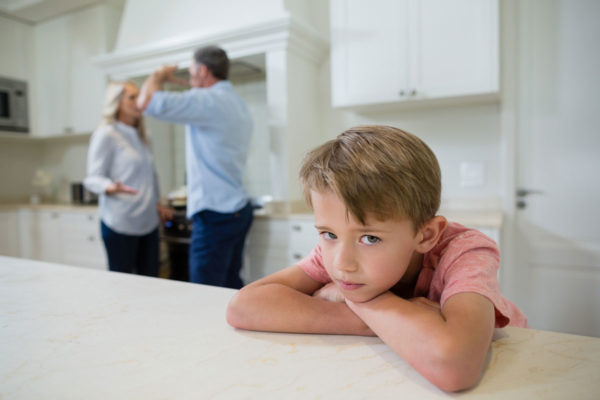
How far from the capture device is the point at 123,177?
2.46 m

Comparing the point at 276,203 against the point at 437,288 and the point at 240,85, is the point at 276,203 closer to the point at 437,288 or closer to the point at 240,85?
the point at 240,85

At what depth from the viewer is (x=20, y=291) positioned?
0.85m

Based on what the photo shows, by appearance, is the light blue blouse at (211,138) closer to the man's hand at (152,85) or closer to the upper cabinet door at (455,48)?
the man's hand at (152,85)

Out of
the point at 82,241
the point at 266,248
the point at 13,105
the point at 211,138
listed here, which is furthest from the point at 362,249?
the point at 13,105

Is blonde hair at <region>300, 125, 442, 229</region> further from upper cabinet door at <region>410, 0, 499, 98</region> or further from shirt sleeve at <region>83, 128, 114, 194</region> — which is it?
shirt sleeve at <region>83, 128, 114, 194</region>

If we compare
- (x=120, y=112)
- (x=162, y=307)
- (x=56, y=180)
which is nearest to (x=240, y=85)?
(x=120, y=112)

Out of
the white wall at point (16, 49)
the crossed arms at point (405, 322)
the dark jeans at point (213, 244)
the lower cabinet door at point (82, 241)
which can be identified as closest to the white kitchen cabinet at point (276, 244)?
the dark jeans at point (213, 244)

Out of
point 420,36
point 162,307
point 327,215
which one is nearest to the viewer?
point 327,215

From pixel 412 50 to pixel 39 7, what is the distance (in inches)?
127

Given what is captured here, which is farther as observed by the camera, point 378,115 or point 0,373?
point 378,115

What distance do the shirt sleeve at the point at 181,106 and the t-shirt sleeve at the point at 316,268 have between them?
1.48m

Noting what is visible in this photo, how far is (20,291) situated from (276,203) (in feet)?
6.10

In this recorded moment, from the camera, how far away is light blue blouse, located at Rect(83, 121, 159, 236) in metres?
2.39

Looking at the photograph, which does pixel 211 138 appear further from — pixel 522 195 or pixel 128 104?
pixel 522 195
